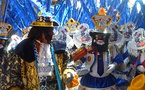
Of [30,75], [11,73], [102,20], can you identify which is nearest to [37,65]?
[30,75]

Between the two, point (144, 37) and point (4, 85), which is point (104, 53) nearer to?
point (144, 37)

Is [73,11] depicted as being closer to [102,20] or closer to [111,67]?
[102,20]

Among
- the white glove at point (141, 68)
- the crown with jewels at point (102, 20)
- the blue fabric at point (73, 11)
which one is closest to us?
the white glove at point (141, 68)

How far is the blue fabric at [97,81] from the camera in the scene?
450 centimetres

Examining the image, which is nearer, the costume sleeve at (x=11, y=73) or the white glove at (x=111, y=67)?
the costume sleeve at (x=11, y=73)

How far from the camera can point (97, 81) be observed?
456cm

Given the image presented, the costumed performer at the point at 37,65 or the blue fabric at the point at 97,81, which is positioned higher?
the costumed performer at the point at 37,65

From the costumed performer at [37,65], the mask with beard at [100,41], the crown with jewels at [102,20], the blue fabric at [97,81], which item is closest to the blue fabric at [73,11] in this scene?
the crown with jewels at [102,20]

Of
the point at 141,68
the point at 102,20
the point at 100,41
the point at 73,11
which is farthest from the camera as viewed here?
the point at 73,11

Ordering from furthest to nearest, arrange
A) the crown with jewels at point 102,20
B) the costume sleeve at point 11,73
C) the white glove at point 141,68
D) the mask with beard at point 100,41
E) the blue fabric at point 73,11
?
the blue fabric at point 73,11 → the crown with jewels at point 102,20 → the mask with beard at point 100,41 → the white glove at point 141,68 → the costume sleeve at point 11,73

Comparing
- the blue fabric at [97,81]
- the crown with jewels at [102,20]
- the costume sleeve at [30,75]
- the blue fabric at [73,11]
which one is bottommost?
the blue fabric at [97,81]

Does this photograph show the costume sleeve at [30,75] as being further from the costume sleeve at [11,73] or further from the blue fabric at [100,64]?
the blue fabric at [100,64]

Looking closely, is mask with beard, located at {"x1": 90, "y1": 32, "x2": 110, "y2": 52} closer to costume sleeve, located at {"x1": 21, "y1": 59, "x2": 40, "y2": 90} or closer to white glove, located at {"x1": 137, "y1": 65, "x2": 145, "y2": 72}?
white glove, located at {"x1": 137, "y1": 65, "x2": 145, "y2": 72}

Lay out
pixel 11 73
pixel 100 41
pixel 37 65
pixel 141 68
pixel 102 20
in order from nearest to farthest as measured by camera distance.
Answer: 1. pixel 11 73
2. pixel 37 65
3. pixel 141 68
4. pixel 100 41
5. pixel 102 20
